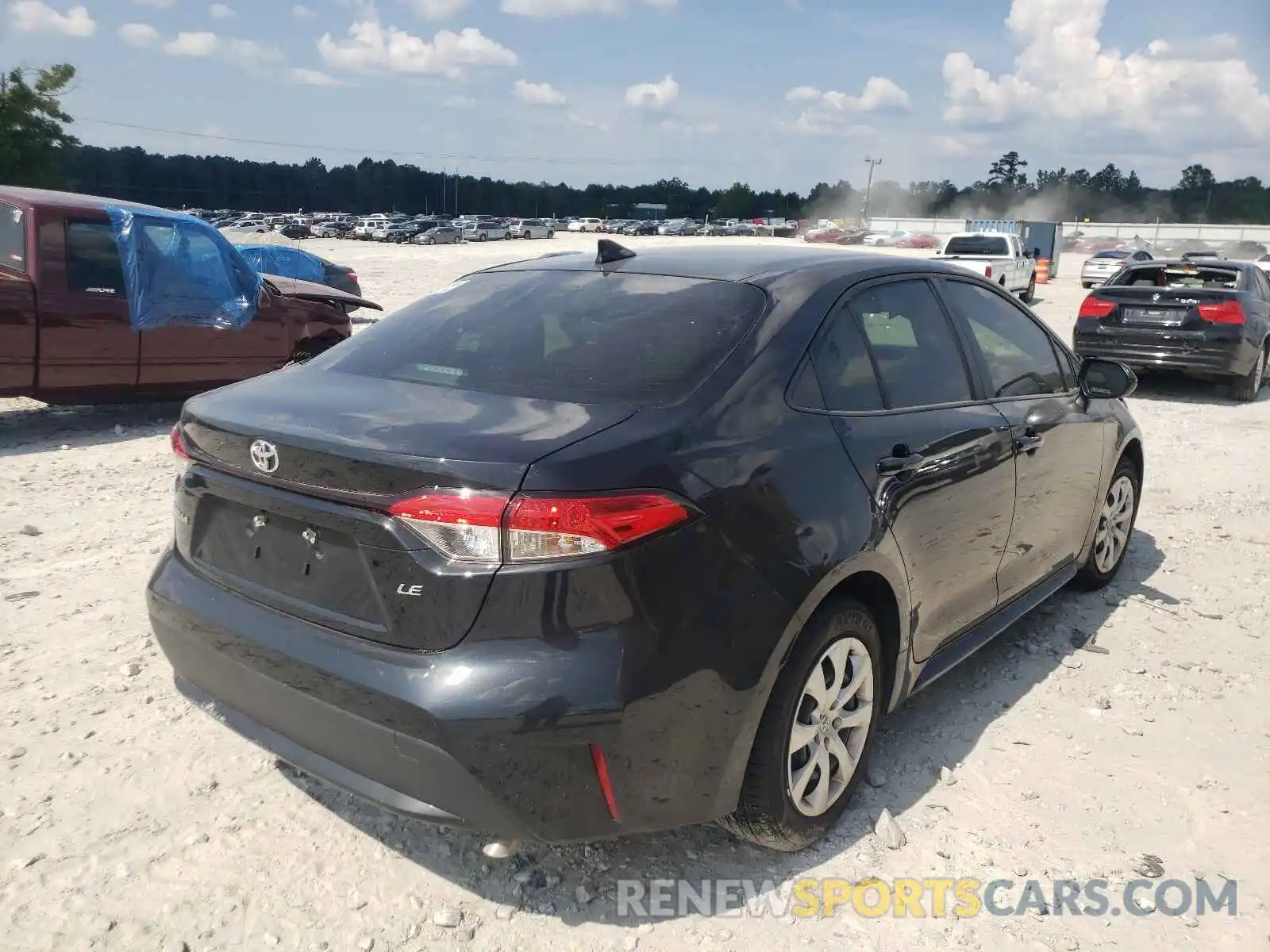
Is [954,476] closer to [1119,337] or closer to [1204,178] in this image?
[1119,337]

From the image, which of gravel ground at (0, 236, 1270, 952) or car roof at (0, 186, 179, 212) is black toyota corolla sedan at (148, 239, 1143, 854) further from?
car roof at (0, 186, 179, 212)

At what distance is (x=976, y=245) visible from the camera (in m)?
22.1

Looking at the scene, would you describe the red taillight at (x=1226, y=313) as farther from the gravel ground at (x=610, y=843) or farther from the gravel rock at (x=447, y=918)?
the gravel rock at (x=447, y=918)

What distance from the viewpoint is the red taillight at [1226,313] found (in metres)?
10.4

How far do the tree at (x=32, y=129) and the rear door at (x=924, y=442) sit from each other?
43760 millimetres

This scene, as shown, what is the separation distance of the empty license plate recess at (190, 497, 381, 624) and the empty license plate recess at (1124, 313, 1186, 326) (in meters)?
10.8

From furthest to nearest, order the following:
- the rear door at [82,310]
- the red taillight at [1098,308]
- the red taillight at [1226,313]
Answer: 1. the red taillight at [1098,308]
2. the red taillight at [1226,313]
3. the rear door at [82,310]

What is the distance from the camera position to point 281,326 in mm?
8812

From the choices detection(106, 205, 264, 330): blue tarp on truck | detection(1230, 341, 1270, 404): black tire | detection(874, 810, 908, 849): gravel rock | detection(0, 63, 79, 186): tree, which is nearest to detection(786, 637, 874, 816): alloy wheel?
detection(874, 810, 908, 849): gravel rock

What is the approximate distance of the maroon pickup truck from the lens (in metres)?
7.07

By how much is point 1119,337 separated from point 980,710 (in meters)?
8.68

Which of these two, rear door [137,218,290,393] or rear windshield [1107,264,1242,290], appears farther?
rear windshield [1107,264,1242,290]

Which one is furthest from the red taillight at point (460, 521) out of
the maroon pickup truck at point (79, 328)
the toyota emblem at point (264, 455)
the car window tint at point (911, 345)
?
the maroon pickup truck at point (79, 328)

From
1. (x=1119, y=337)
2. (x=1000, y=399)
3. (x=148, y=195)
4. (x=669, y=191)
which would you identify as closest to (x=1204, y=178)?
(x=669, y=191)
